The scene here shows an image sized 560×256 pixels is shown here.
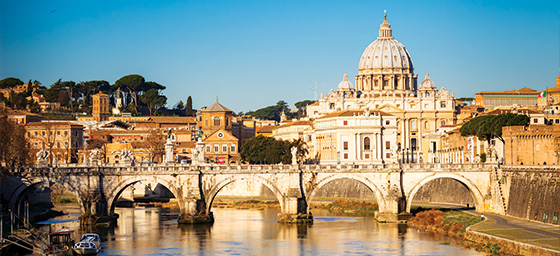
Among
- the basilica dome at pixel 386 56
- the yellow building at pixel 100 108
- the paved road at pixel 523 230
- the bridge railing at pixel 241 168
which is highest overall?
the basilica dome at pixel 386 56

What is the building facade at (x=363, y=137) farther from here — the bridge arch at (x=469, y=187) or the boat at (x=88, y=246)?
the boat at (x=88, y=246)

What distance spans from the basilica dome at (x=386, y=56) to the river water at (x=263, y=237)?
332 feet

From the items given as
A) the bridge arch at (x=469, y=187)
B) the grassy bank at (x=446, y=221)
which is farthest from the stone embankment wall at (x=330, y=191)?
the bridge arch at (x=469, y=187)

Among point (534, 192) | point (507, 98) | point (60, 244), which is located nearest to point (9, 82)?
point (507, 98)

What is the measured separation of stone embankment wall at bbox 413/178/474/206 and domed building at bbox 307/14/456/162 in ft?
159

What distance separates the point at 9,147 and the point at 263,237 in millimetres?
20102

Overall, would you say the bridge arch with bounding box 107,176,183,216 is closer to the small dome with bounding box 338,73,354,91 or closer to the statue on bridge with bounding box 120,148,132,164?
the statue on bridge with bounding box 120,148,132,164

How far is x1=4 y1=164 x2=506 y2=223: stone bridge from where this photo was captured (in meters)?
67.0

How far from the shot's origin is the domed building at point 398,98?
5940 inches

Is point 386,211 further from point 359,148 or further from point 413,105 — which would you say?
point 413,105

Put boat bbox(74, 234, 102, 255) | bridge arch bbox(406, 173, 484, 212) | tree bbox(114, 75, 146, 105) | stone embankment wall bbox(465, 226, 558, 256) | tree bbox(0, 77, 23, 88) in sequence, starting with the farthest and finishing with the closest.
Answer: tree bbox(114, 75, 146, 105), tree bbox(0, 77, 23, 88), bridge arch bbox(406, 173, 484, 212), boat bbox(74, 234, 102, 255), stone embankment wall bbox(465, 226, 558, 256)

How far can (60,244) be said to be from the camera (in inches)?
2048

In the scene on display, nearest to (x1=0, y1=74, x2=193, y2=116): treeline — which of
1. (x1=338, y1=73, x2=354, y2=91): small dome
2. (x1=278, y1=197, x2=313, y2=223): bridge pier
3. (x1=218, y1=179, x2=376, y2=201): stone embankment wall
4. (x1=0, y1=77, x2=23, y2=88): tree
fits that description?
(x1=0, y1=77, x2=23, y2=88): tree

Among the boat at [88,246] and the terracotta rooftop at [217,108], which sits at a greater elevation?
the terracotta rooftop at [217,108]
